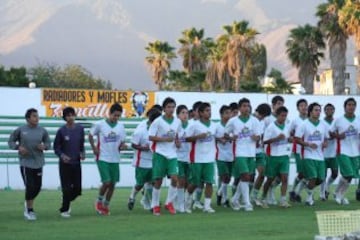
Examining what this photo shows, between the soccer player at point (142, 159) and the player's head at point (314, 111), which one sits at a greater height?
the player's head at point (314, 111)

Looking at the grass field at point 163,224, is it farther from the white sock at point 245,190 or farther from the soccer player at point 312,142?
the soccer player at point 312,142

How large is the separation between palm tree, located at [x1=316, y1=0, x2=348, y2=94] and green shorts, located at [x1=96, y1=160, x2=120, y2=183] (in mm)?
45876

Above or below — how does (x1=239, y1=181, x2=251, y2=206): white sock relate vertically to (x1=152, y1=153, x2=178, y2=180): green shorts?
below

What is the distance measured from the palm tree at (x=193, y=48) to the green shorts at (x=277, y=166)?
62581 millimetres

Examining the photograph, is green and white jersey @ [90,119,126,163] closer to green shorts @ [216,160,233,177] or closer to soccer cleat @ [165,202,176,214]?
soccer cleat @ [165,202,176,214]

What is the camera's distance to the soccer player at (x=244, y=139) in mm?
18500

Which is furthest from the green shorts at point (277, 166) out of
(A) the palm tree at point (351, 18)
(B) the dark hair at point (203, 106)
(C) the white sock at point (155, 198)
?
(A) the palm tree at point (351, 18)

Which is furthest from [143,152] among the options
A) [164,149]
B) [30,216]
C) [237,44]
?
[237,44]

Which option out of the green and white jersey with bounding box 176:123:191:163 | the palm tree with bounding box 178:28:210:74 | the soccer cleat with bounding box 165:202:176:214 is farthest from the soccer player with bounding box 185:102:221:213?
the palm tree with bounding box 178:28:210:74

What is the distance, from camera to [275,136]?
1911 cm

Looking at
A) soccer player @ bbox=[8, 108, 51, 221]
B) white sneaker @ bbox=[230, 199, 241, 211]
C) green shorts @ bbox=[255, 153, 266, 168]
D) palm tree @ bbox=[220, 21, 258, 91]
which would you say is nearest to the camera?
soccer player @ bbox=[8, 108, 51, 221]

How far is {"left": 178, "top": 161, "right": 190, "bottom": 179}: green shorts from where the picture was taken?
18.5m

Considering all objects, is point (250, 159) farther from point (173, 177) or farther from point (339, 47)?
point (339, 47)

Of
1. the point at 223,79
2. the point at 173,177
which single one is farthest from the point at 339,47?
the point at 173,177
